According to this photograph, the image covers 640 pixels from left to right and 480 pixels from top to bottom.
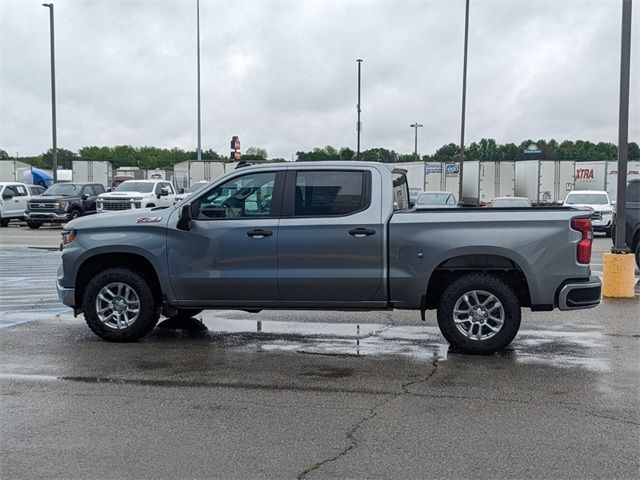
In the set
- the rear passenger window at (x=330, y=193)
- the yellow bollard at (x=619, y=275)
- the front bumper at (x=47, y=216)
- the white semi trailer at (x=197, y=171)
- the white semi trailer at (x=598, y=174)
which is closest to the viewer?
the rear passenger window at (x=330, y=193)

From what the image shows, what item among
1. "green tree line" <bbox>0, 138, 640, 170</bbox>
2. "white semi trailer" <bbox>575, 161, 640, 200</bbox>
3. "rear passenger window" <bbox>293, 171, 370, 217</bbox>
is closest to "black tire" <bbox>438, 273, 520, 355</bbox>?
"rear passenger window" <bbox>293, 171, 370, 217</bbox>

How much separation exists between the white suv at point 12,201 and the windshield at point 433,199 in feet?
54.6

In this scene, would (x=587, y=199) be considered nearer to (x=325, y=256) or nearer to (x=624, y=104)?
(x=624, y=104)

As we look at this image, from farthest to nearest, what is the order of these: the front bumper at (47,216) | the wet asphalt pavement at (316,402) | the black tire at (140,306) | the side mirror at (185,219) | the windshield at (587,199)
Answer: the front bumper at (47,216), the windshield at (587,199), the black tire at (140,306), the side mirror at (185,219), the wet asphalt pavement at (316,402)

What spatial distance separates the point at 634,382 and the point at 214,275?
13.9 feet

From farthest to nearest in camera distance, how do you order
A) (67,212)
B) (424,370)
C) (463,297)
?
(67,212), (463,297), (424,370)

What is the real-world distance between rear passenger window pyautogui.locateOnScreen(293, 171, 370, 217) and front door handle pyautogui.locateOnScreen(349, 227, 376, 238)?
0.23 m

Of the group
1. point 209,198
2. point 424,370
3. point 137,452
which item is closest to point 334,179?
point 209,198

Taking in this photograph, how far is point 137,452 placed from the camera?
192 inches

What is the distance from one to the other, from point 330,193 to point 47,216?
24375 millimetres

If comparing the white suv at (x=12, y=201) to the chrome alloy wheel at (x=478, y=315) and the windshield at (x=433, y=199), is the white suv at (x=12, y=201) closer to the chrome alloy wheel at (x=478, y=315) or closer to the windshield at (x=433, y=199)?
the windshield at (x=433, y=199)

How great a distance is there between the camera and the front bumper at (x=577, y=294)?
7562 mm

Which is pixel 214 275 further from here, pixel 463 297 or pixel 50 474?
pixel 50 474

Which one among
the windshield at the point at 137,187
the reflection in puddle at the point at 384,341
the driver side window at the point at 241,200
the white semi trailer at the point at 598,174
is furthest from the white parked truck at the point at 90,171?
the driver side window at the point at 241,200
